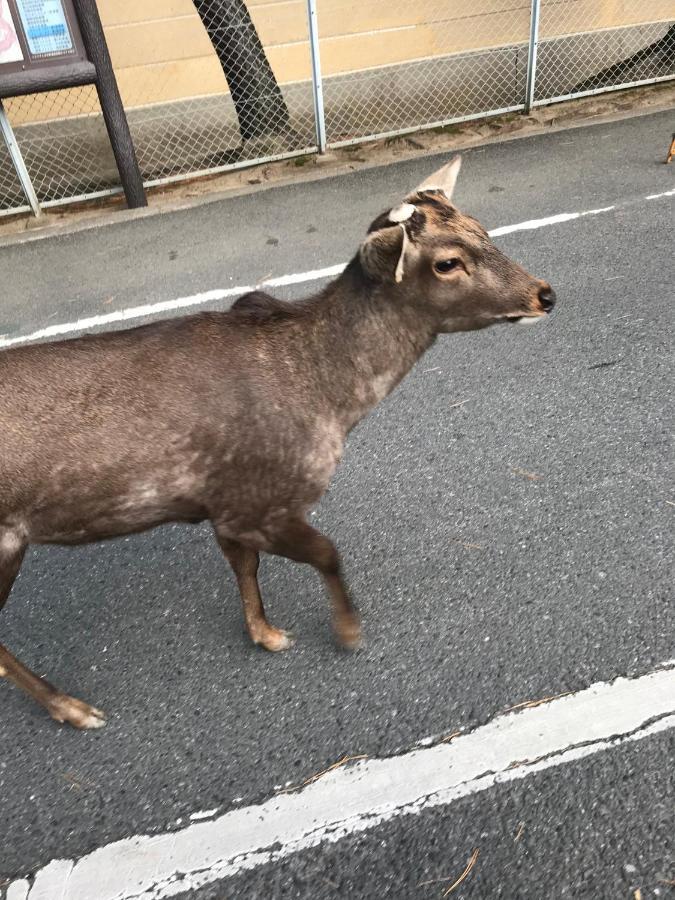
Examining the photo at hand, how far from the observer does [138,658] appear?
135 inches

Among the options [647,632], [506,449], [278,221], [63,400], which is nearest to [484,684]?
[647,632]

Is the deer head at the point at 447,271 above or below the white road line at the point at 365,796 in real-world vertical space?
above

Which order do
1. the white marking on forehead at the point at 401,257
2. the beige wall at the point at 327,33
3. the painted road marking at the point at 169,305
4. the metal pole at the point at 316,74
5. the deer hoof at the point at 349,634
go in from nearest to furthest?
the white marking on forehead at the point at 401,257 → the deer hoof at the point at 349,634 → the painted road marking at the point at 169,305 → the metal pole at the point at 316,74 → the beige wall at the point at 327,33

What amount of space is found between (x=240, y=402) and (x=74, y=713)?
1.48m

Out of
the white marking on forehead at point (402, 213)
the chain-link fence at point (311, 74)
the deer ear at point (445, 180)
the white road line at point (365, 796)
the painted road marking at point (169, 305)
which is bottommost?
the white road line at point (365, 796)

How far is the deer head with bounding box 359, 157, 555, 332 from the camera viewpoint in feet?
9.65

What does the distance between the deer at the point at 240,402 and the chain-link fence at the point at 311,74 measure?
6.90 m

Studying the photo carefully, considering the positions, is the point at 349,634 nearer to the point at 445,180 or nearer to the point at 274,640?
the point at 274,640

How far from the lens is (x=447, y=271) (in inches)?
118

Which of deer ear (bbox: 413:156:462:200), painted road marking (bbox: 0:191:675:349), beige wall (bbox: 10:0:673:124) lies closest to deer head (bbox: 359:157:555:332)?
deer ear (bbox: 413:156:462:200)

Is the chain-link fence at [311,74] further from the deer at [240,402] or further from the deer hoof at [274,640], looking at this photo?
the deer hoof at [274,640]

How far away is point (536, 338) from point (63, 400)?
355cm

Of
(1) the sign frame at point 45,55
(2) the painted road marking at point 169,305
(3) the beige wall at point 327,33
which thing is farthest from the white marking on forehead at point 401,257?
(3) the beige wall at point 327,33

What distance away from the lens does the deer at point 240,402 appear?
2.67 meters
